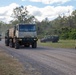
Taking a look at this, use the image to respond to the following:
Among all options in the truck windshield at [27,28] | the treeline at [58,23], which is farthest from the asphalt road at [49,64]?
the treeline at [58,23]

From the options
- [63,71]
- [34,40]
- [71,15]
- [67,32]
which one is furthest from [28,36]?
[71,15]

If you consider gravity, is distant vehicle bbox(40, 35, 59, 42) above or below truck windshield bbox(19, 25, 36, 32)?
below

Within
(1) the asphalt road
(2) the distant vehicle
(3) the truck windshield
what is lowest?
(1) the asphalt road

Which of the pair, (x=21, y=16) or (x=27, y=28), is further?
(x=21, y=16)

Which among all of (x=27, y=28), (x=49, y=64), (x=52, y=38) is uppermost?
(x=27, y=28)

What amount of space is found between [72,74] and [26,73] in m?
2.13

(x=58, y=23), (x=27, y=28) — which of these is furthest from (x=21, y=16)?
(x=27, y=28)

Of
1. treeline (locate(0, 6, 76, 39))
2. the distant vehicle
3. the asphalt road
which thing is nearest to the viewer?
the asphalt road

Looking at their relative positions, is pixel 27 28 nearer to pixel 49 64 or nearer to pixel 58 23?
pixel 49 64

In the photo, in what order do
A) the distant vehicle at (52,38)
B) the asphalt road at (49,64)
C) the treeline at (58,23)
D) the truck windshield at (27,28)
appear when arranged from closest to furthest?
the asphalt road at (49,64), the truck windshield at (27,28), the distant vehicle at (52,38), the treeline at (58,23)

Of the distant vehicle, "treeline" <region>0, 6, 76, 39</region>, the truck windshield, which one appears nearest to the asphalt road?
the truck windshield

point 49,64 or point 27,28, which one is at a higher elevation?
point 27,28

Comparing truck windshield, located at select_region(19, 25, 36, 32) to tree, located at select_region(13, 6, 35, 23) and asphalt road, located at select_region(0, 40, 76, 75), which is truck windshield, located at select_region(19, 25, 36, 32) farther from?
tree, located at select_region(13, 6, 35, 23)

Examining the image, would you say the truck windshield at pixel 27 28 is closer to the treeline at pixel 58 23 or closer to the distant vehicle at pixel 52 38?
the distant vehicle at pixel 52 38
